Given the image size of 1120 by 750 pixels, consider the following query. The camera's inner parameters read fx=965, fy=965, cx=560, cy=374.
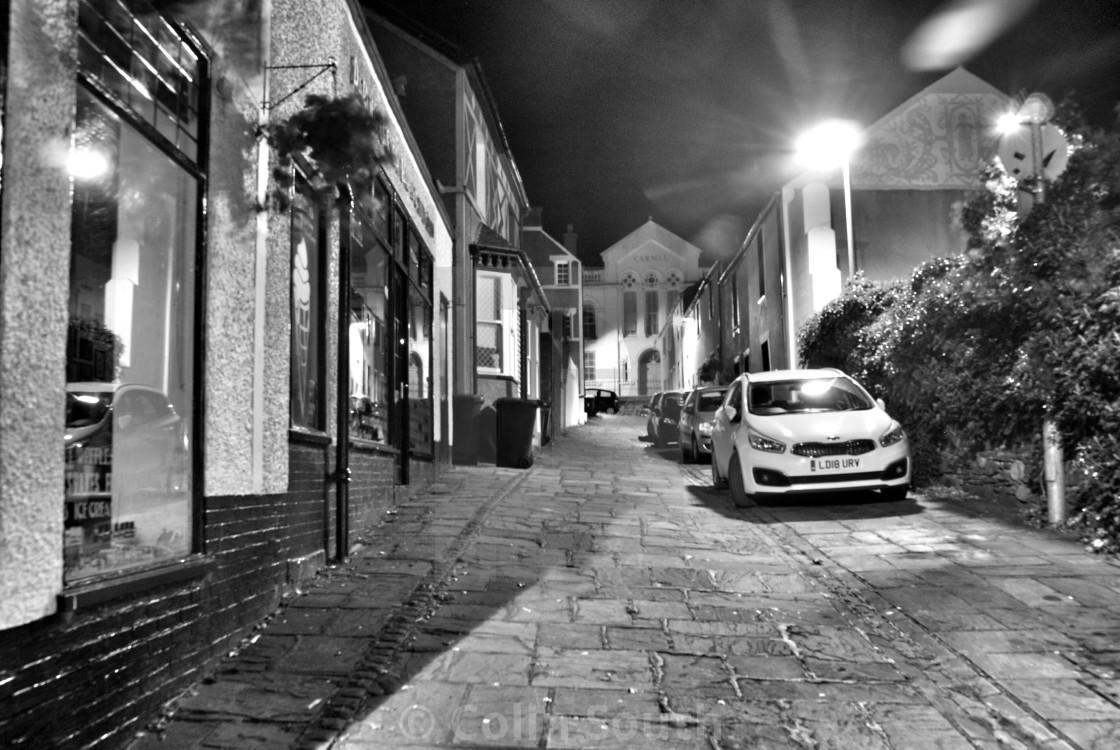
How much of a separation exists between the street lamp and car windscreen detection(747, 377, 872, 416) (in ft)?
25.8

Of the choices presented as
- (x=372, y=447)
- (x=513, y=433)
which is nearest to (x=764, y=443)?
(x=372, y=447)

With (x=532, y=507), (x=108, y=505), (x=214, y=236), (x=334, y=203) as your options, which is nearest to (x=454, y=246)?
(x=532, y=507)

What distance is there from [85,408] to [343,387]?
385 centimetres

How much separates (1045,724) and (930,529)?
16.0 feet

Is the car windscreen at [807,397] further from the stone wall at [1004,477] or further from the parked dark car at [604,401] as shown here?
the parked dark car at [604,401]

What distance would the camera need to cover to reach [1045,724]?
432cm

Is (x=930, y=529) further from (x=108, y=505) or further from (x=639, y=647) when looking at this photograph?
(x=108, y=505)

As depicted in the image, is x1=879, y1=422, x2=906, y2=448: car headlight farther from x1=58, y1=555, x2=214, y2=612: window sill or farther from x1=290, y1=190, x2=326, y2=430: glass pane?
x1=58, y1=555, x2=214, y2=612: window sill

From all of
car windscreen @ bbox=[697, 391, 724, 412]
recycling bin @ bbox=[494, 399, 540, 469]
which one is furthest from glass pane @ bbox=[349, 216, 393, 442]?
car windscreen @ bbox=[697, 391, 724, 412]

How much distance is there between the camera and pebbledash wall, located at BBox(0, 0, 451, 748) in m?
3.32

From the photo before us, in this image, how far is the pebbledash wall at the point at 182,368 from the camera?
3320mm

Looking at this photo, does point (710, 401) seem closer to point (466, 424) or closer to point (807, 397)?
point (466, 424)

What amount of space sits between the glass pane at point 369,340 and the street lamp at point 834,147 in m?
11.5

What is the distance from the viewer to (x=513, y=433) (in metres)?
16.0
